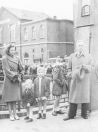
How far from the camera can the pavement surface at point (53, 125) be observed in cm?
474

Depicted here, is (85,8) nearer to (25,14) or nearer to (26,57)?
(26,57)

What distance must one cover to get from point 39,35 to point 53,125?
26794mm

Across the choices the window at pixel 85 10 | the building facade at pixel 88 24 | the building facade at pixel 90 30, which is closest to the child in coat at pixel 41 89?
the building facade at pixel 90 30

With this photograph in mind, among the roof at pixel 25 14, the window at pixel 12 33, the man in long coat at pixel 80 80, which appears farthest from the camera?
the window at pixel 12 33

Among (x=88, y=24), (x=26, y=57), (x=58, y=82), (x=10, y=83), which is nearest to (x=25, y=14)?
(x=26, y=57)

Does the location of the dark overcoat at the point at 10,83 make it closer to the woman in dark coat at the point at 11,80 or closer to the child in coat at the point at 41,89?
the woman in dark coat at the point at 11,80

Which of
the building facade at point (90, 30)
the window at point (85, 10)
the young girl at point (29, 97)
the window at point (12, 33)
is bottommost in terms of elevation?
the young girl at point (29, 97)

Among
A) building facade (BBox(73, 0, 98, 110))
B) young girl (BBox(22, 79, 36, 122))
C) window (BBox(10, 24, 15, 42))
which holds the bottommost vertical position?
young girl (BBox(22, 79, 36, 122))

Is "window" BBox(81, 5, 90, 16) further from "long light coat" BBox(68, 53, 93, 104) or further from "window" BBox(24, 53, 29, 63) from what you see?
"window" BBox(24, 53, 29, 63)

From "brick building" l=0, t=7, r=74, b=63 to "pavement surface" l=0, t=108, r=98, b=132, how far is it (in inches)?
959

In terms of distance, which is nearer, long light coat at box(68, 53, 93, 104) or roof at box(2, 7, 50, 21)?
long light coat at box(68, 53, 93, 104)

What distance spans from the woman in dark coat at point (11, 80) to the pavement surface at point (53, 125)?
14.2 inches

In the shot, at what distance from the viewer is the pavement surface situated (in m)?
4.74

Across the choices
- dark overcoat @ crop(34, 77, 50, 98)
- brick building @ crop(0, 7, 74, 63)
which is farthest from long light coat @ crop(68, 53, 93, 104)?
brick building @ crop(0, 7, 74, 63)
